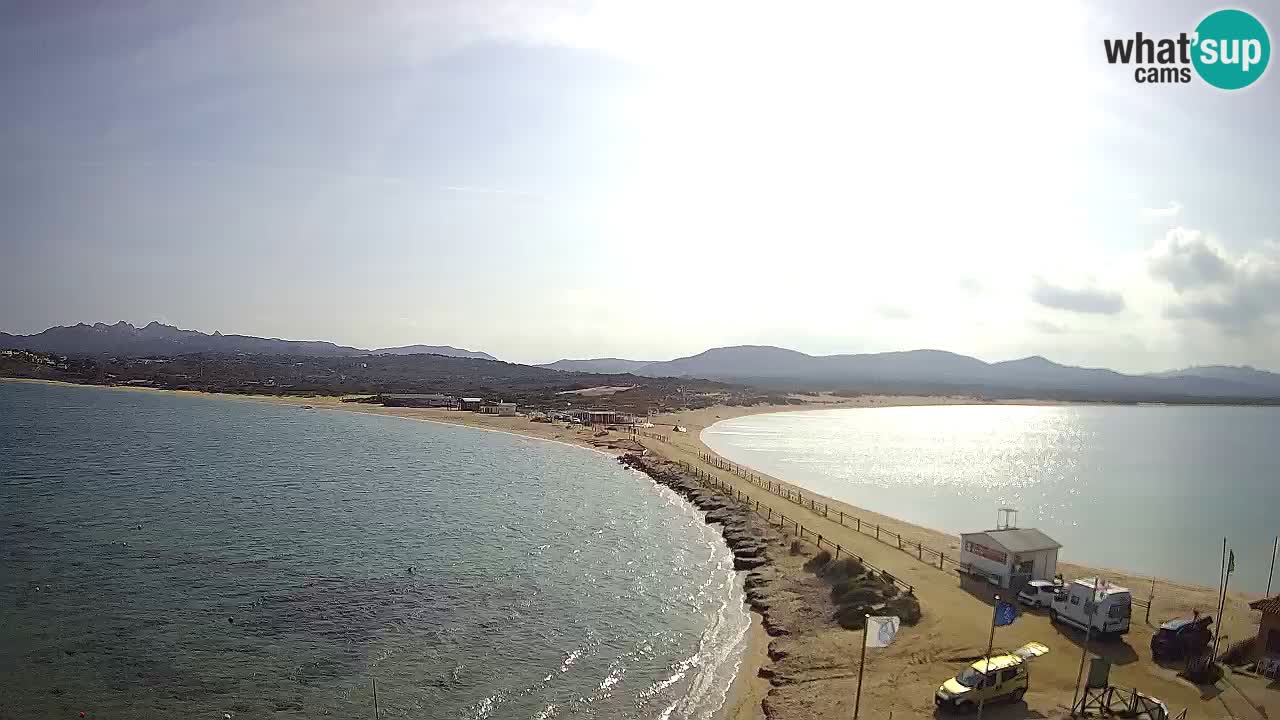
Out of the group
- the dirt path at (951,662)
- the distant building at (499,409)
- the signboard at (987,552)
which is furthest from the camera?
the distant building at (499,409)

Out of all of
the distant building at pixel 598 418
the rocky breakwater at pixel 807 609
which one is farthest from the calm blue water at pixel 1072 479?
the rocky breakwater at pixel 807 609

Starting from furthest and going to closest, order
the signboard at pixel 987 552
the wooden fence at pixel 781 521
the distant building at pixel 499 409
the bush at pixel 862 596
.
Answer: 1. the distant building at pixel 499 409
2. the wooden fence at pixel 781 521
3. the signboard at pixel 987 552
4. the bush at pixel 862 596

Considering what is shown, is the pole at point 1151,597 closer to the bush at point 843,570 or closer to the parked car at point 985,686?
the bush at point 843,570

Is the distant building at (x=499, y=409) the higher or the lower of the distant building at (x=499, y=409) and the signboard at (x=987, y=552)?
the higher

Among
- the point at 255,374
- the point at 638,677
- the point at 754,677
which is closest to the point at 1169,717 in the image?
the point at 754,677

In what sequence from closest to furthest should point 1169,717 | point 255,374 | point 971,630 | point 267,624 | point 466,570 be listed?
point 1169,717 < point 971,630 < point 267,624 < point 466,570 < point 255,374

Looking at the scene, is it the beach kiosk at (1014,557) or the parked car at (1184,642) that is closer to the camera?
the parked car at (1184,642)

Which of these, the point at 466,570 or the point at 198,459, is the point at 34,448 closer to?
the point at 198,459

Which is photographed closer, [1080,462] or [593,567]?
[593,567]
